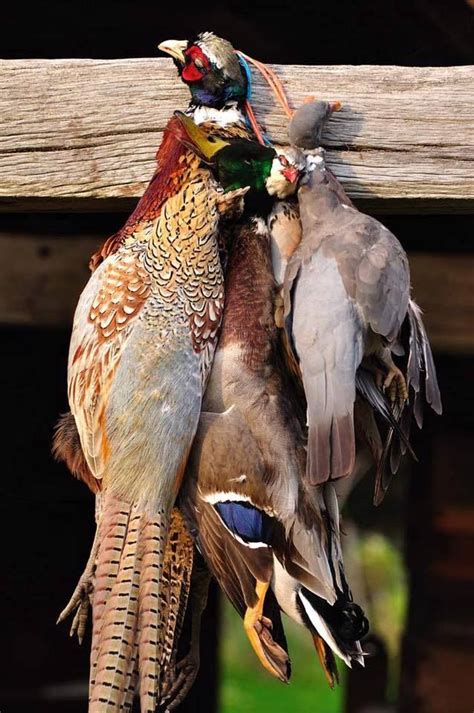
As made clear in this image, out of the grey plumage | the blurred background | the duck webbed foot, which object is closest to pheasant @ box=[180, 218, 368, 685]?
the duck webbed foot

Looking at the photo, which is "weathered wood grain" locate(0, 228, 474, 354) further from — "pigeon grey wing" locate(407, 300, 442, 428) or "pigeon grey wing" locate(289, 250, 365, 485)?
"pigeon grey wing" locate(289, 250, 365, 485)

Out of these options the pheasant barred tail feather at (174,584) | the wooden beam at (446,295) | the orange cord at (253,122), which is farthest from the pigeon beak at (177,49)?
the wooden beam at (446,295)

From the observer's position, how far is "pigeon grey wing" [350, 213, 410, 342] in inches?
60.7

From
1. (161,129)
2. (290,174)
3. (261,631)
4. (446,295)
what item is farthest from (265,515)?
(446,295)

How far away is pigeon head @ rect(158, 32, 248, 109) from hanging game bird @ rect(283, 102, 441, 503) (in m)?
0.14

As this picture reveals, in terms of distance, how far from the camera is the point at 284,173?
1.66m

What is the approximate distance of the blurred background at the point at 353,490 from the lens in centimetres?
296

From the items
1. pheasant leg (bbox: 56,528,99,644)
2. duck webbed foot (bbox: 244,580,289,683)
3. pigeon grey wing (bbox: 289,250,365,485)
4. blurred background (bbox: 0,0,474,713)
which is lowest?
duck webbed foot (bbox: 244,580,289,683)

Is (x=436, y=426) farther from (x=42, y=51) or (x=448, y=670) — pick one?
(x=42, y=51)

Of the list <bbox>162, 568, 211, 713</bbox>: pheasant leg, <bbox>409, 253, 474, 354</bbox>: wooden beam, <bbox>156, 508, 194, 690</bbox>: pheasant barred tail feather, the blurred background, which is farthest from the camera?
<bbox>409, 253, 474, 354</bbox>: wooden beam

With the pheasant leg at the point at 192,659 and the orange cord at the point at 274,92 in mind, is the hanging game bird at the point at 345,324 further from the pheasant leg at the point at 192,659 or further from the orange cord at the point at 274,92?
the pheasant leg at the point at 192,659

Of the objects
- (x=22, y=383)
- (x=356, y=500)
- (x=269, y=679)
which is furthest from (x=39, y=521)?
(x=269, y=679)

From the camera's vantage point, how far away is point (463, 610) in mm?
3660

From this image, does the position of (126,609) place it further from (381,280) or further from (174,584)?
(381,280)
